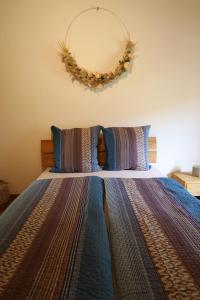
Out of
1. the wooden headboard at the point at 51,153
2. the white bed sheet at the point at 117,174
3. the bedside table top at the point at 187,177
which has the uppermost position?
the wooden headboard at the point at 51,153

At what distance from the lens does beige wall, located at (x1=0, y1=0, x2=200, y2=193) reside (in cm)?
228

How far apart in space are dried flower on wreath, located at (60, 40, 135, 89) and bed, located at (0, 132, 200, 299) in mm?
1195

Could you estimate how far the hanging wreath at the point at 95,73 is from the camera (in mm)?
2289

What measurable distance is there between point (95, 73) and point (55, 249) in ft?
6.05

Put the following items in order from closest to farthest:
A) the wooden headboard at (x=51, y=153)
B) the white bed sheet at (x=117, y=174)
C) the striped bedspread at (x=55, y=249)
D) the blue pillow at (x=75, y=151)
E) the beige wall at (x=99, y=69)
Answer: the striped bedspread at (x=55, y=249)
the white bed sheet at (x=117, y=174)
the blue pillow at (x=75, y=151)
the beige wall at (x=99, y=69)
the wooden headboard at (x=51, y=153)

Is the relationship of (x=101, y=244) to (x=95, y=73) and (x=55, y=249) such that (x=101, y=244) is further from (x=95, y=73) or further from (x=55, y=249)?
(x=95, y=73)

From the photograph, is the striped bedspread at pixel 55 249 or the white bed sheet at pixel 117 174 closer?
the striped bedspread at pixel 55 249

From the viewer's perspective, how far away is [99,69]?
2375 millimetres

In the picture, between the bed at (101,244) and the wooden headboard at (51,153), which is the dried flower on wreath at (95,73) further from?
the bed at (101,244)

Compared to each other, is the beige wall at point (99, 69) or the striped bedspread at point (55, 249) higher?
the beige wall at point (99, 69)

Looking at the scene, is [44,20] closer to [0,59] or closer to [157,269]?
[0,59]

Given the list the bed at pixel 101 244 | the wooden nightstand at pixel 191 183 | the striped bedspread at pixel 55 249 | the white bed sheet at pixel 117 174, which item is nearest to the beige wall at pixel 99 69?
the wooden nightstand at pixel 191 183

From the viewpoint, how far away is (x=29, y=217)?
4.18 ft

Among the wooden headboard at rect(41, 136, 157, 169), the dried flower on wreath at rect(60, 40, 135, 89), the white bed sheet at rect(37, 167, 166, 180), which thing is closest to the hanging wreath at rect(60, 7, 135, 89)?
the dried flower on wreath at rect(60, 40, 135, 89)
